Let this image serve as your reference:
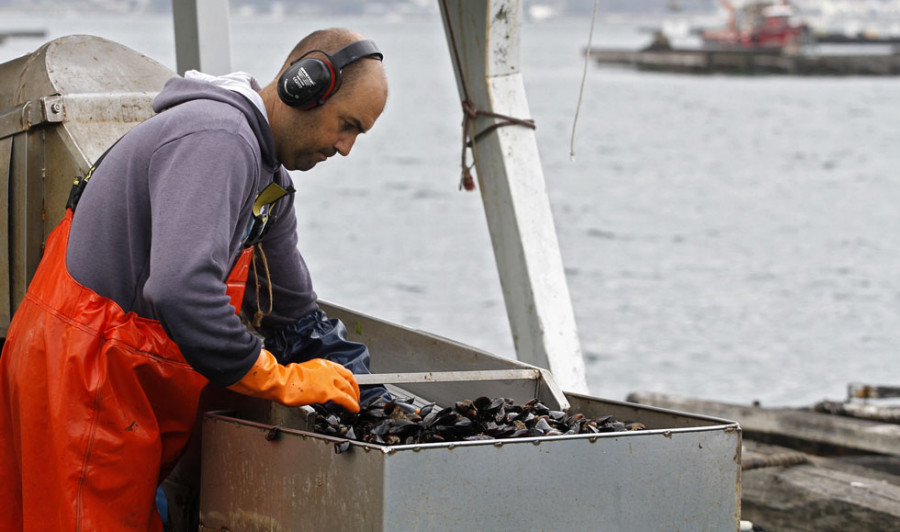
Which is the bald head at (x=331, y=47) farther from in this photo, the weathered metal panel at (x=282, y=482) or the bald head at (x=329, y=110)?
the weathered metal panel at (x=282, y=482)

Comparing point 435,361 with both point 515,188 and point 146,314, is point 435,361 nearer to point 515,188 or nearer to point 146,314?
point 146,314

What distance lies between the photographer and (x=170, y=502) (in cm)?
351

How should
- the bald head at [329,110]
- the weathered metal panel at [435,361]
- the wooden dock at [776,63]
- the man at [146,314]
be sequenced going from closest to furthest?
the man at [146,314], the bald head at [329,110], the weathered metal panel at [435,361], the wooden dock at [776,63]

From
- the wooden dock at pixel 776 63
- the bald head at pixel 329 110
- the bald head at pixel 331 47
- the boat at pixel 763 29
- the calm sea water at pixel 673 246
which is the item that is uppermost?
the boat at pixel 763 29

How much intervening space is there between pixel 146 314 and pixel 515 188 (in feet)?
8.51

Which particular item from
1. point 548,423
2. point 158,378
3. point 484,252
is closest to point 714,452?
point 548,423

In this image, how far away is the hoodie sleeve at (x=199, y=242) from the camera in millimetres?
2625

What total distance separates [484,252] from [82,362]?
22.2m

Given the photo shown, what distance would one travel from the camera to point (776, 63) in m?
75.1

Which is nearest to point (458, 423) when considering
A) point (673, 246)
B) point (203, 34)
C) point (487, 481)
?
point (487, 481)

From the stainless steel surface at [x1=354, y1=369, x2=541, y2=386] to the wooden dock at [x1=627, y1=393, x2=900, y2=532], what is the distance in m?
2.37

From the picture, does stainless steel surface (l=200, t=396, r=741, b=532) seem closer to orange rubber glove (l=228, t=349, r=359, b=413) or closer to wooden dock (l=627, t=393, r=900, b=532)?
orange rubber glove (l=228, t=349, r=359, b=413)

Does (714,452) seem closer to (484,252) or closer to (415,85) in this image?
(484,252)

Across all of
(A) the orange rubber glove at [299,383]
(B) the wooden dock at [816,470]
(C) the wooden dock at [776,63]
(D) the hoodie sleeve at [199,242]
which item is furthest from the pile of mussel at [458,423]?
(C) the wooden dock at [776,63]
